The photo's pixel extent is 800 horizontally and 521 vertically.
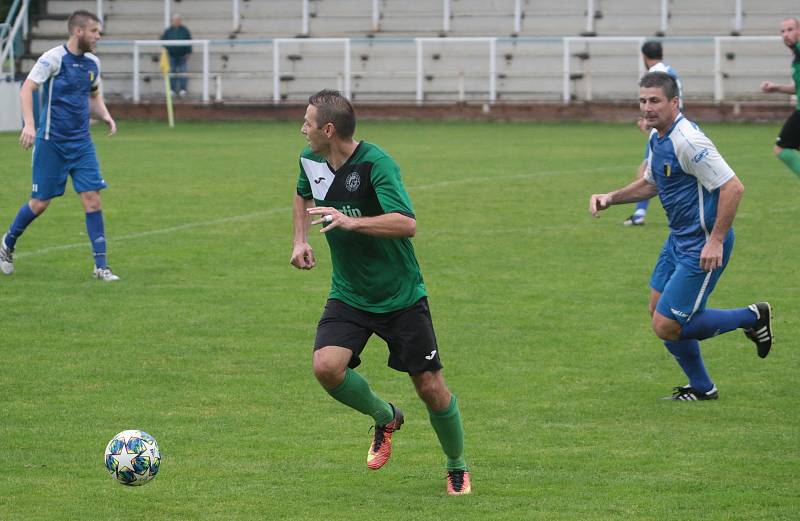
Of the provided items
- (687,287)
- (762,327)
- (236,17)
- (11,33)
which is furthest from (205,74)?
(687,287)

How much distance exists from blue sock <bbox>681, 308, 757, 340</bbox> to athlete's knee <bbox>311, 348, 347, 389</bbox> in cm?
256

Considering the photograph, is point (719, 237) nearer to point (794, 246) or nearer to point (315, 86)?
point (794, 246)

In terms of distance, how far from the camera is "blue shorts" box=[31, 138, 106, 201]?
12.3 metres

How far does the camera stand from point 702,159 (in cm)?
757

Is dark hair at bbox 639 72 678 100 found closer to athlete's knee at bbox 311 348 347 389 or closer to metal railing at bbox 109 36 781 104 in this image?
athlete's knee at bbox 311 348 347 389

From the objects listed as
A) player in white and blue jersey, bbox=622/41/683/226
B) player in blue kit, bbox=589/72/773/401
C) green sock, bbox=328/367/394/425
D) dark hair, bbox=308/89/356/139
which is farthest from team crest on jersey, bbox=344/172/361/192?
player in white and blue jersey, bbox=622/41/683/226

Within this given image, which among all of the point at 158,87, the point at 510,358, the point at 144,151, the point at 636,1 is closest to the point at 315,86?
the point at 158,87

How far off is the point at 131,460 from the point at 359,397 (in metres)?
1.15

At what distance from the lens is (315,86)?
120 feet

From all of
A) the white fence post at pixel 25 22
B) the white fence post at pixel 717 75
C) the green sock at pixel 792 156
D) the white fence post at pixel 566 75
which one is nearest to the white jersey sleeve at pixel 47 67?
the green sock at pixel 792 156

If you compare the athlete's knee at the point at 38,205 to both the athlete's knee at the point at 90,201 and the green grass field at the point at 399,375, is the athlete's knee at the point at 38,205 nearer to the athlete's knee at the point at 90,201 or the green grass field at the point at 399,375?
the athlete's knee at the point at 90,201

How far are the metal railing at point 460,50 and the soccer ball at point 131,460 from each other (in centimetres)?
2852

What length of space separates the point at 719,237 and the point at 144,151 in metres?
19.1

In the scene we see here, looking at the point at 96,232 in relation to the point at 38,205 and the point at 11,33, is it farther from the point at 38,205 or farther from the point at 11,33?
the point at 11,33
